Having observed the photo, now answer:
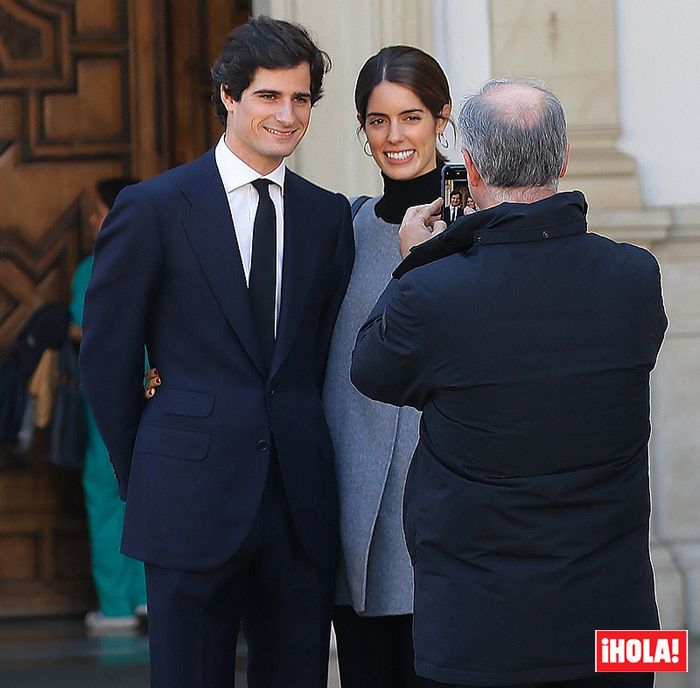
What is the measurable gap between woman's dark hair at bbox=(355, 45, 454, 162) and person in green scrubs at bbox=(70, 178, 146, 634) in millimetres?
2871

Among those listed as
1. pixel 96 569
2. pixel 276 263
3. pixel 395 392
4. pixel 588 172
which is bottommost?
pixel 96 569

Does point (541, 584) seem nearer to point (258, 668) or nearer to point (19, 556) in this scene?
point (258, 668)

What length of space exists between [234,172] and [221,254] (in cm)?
20

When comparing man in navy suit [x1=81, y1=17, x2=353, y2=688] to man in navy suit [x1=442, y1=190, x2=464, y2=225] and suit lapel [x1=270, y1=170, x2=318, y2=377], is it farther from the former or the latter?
man in navy suit [x1=442, y1=190, x2=464, y2=225]

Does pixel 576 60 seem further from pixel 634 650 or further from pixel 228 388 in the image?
pixel 634 650

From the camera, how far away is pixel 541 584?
96.5 inches

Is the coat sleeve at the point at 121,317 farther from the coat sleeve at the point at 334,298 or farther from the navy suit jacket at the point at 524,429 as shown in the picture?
the navy suit jacket at the point at 524,429

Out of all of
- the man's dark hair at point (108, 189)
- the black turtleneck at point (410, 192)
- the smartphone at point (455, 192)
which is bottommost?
the smartphone at point (455, 192)

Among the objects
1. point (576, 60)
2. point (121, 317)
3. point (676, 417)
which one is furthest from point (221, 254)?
point (676, 417)

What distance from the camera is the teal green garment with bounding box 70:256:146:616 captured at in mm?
6039

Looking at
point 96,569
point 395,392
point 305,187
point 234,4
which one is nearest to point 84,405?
point 96,569

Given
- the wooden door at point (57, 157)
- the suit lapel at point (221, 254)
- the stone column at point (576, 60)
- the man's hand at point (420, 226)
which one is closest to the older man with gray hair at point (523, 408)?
the man's hand at point (420, 226)

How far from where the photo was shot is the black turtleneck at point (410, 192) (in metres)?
3.30

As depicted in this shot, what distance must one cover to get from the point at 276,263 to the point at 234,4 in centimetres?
347
